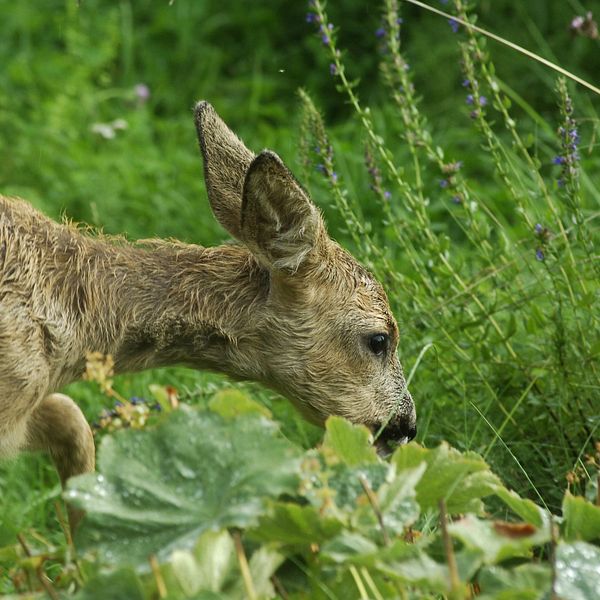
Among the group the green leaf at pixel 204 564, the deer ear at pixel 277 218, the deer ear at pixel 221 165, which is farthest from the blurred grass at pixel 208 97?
the green leaf at pixel 204 564

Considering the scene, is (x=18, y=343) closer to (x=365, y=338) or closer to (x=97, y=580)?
(x=365, y=338)

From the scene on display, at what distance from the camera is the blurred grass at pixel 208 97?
6988 millimetres

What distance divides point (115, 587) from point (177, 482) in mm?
341

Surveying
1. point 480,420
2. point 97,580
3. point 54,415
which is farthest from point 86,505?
point 480,420

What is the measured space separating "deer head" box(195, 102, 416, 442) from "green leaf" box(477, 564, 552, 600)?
1.66 meters

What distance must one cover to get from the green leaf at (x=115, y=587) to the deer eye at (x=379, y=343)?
7.22ft

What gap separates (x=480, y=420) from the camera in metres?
5.09

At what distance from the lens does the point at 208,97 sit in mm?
9164

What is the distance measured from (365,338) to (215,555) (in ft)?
6.77

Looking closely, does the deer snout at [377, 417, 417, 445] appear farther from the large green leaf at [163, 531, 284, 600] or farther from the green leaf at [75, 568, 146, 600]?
the green leaf at [75, 568, 146, 600]

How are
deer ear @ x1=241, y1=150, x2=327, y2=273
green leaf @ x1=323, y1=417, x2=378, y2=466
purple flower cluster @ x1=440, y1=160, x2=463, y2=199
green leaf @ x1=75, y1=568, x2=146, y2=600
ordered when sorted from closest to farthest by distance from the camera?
green leaf @ x1=75, y1=568, x2=146, y2=600 < green leaf @ x1=323, y1=417, x2=378, y2=466 < deer ear @ x1=241, y1=150, x2=327, y2=273 < purple flower cluster @ x1=440, y1=160, x2=463, y2=199

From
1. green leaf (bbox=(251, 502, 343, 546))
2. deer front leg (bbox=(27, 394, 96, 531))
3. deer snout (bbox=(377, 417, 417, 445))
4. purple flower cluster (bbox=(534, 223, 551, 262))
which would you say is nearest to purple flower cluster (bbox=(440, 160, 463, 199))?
purple flower cluster (bbox=(534, 223, 551, 262))

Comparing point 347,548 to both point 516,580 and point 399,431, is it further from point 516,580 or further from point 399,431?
point 399,431

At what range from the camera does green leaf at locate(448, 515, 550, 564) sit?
3.05 metres
